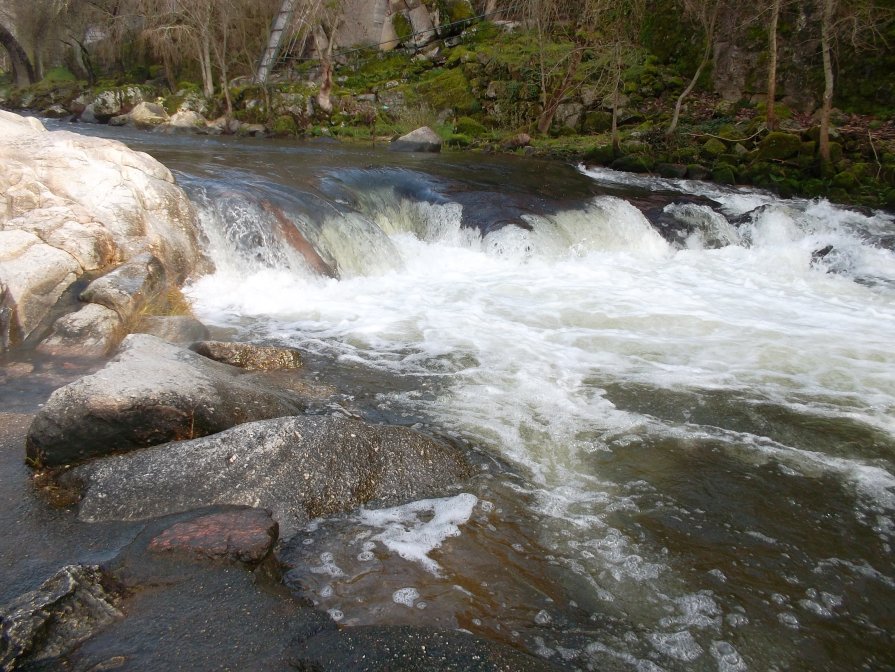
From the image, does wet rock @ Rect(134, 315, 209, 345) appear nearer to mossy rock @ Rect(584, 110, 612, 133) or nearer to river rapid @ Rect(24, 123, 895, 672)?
river rapid @ Rect(24, 123, 895, 672)

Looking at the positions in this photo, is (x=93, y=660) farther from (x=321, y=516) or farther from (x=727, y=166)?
(x=727, y=166)

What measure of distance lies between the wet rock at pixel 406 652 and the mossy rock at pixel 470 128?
21.3m

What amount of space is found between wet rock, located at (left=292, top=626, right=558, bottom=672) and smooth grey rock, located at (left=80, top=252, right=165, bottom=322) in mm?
4359

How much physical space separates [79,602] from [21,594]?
324 millimetres

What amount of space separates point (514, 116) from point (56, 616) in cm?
2298

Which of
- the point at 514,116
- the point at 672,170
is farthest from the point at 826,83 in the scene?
the point at 514,116

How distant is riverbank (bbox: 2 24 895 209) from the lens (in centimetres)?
1539

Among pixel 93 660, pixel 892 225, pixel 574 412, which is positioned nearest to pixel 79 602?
pixel 93 660

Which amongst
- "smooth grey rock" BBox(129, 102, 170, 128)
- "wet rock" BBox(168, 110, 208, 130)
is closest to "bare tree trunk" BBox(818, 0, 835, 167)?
"wet rock" BBox(168, 110, 208, 130)

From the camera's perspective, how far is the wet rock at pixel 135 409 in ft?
11.8

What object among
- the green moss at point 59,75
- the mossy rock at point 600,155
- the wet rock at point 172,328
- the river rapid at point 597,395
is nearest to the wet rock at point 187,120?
the river rapid at point 597,395

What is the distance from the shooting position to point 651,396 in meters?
5.47

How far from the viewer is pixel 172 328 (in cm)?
588

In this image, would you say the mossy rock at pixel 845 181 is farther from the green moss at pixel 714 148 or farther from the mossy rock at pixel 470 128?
the mossy rock at pixel 470 128
